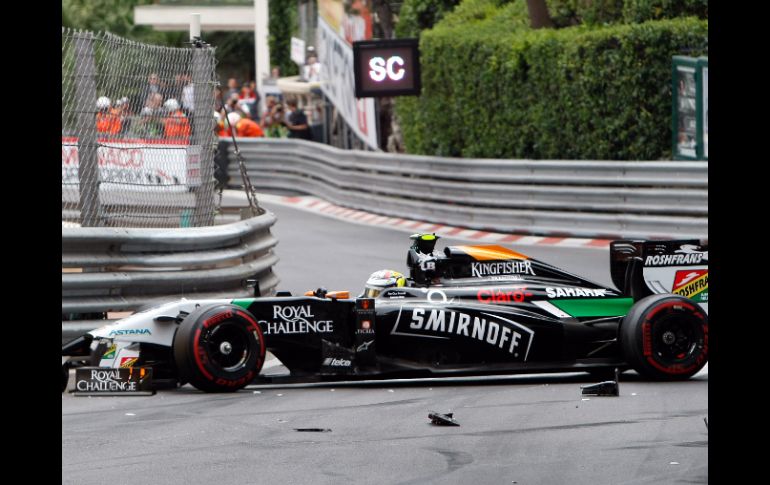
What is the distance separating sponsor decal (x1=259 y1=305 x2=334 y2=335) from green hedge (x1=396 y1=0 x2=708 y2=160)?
10.2 m

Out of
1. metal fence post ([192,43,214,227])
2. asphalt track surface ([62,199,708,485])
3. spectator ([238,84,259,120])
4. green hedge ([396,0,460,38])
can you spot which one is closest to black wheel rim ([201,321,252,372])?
asphalt track surface ([62,199,708,485])

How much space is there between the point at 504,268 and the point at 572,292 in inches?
21.4

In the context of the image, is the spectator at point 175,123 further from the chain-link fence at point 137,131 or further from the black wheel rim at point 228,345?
the black wheel rim at point 228,345

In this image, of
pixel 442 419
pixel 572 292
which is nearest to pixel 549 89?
pixel 572 292

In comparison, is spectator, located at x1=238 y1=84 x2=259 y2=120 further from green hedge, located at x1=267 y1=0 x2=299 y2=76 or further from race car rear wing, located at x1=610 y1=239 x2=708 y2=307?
race car rear wing, located at x1=610 y1=239 x2=708 y2=307

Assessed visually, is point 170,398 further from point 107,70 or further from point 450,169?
point 450,169

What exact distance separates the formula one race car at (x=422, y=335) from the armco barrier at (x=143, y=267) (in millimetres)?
819

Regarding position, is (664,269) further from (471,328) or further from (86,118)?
(86,118)

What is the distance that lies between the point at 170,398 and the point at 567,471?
327cm

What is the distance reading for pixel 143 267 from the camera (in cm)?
1067

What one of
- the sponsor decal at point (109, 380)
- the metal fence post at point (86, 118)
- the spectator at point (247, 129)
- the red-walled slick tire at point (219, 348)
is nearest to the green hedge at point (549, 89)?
the spectator at point (247, 129)

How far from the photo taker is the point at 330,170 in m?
23.6

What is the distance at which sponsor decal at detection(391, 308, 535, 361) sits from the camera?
9289 millimetres

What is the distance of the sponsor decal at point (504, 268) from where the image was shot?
9836mm
